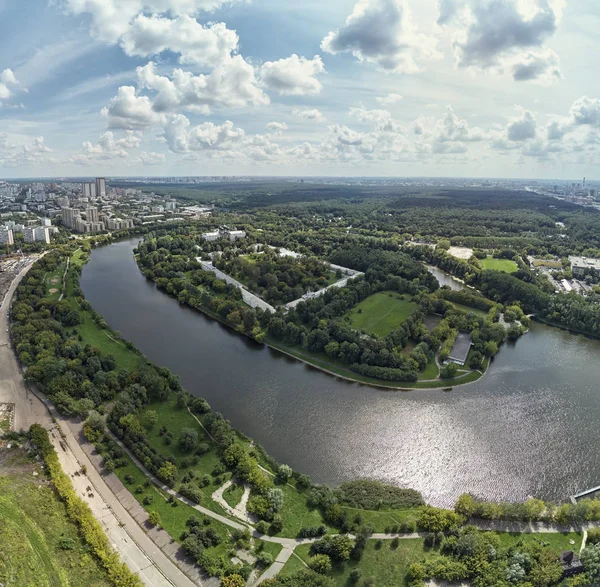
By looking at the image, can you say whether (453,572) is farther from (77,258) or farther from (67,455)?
(77,258)

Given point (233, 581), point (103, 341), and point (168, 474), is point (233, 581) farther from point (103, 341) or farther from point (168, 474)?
point (103, 341)

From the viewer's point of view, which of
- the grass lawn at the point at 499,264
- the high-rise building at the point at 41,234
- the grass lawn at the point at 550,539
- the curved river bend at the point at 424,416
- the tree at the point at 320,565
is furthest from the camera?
the high-rise building at the point at 41,234

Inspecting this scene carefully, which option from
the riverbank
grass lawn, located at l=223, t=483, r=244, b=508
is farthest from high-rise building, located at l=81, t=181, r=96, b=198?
grass lawn, located at l=223, t=483, r=244, b=508

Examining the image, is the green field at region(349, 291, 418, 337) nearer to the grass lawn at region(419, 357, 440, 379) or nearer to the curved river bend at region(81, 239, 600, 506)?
the grass lawn at region(419, 357, 440, 379)

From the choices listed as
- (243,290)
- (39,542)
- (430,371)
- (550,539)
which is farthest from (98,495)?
(243,290)

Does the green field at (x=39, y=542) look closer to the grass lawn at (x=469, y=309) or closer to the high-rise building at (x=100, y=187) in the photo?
the grass lawn at (x=469, y=309)

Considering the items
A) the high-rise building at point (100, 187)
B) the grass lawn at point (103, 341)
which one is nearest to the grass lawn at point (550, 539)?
the grass lawn at point (103, 341)

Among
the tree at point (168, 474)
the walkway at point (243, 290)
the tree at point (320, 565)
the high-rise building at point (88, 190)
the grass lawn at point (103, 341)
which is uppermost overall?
the high-rise building at point (88, 190)
